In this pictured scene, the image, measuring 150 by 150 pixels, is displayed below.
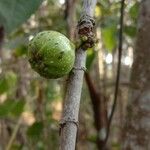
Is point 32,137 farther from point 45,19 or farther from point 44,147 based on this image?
point 45,19

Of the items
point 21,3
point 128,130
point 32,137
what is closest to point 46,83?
point 32,137

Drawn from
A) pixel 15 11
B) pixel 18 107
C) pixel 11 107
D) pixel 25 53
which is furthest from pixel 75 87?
pixel 25 53

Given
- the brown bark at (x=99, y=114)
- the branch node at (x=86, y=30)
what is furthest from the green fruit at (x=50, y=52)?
the brown bark at (x=99, y=114)

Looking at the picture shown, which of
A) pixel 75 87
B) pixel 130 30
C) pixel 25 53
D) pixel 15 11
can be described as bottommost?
pixel 75 87

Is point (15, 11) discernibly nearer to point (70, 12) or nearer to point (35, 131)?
point (70, 12)

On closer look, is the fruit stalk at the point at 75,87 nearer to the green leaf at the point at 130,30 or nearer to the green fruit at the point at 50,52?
the green fruit at the point at 50,52
